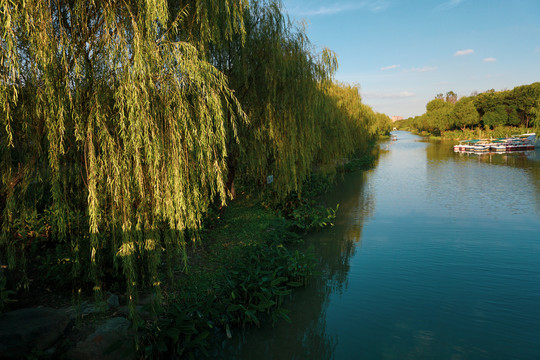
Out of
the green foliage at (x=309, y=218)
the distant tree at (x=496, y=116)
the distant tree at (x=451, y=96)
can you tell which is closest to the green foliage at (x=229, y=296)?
the green foliage at (x=309, y=218)

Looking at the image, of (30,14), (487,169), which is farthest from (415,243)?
(487,169)

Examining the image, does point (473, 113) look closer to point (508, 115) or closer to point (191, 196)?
point (508, 115)

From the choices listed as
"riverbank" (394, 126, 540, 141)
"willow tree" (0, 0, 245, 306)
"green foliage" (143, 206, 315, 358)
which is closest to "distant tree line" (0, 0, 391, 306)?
"willow tree" (0, 0, 245, 306)

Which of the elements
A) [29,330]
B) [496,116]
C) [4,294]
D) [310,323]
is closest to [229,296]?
[310,323]

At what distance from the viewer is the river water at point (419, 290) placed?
16.8 ft

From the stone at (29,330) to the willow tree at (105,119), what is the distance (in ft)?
2.14

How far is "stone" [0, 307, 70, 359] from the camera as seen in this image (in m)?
3.78

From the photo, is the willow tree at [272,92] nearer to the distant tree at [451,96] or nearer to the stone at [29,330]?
the stone at [29,330]

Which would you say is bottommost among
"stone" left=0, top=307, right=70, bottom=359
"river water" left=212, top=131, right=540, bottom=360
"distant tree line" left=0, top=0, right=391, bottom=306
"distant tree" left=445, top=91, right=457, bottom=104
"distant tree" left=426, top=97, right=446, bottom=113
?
"river water" left=212, top=131, right=540, bottom=360

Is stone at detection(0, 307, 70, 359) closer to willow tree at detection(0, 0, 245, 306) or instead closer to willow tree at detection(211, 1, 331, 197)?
willow tree at detection(0, 0, 245, 306)

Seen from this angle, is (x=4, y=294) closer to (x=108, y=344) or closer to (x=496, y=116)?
(x=108, y=344)

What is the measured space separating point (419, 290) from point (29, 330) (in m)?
6.76

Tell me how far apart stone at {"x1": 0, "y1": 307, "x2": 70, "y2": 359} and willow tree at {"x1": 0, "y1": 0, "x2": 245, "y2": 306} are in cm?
65

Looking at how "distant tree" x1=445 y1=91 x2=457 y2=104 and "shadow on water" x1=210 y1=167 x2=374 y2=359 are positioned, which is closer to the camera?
"shadow on water" x1=210 y1=167 x2=374 y2=359
